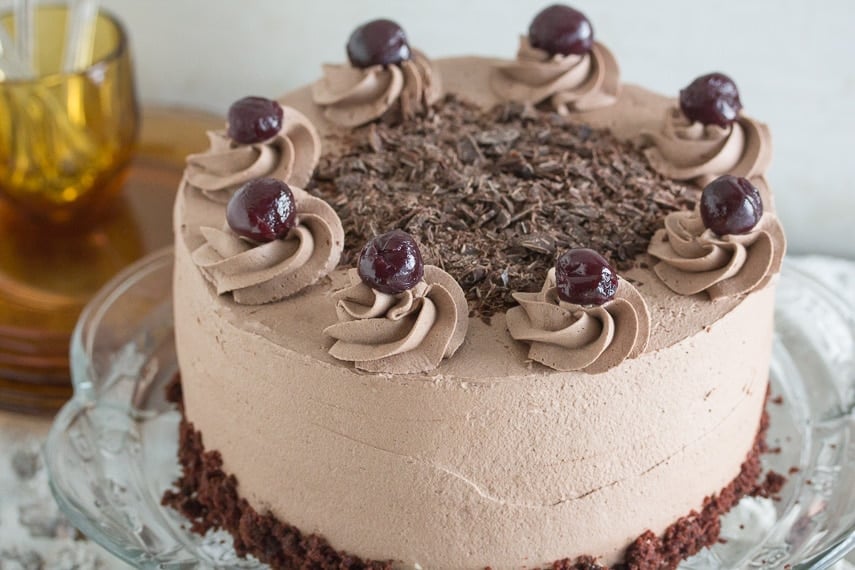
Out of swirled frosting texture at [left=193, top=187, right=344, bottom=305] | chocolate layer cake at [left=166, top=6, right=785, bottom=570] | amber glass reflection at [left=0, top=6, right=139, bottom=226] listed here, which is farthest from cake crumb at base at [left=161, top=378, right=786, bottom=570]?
amber glass reflection at [left=0, top=6, right=139, bottom=226]

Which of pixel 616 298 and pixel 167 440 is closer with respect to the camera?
pixel 616 298

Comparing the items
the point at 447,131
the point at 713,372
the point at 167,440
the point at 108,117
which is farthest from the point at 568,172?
the point at 108,117

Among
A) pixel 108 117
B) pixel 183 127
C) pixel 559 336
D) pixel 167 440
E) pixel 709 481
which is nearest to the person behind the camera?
pixel 559 336

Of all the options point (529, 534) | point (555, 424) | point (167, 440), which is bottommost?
point (167, 440)

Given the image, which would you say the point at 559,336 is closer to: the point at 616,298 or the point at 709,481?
the point at 616,298

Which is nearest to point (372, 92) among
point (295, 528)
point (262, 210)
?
point (262, 210)

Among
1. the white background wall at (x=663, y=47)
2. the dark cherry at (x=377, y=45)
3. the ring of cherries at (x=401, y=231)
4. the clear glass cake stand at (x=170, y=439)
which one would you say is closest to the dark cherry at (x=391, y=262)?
the ring of cherries at (x=401, y=231)
